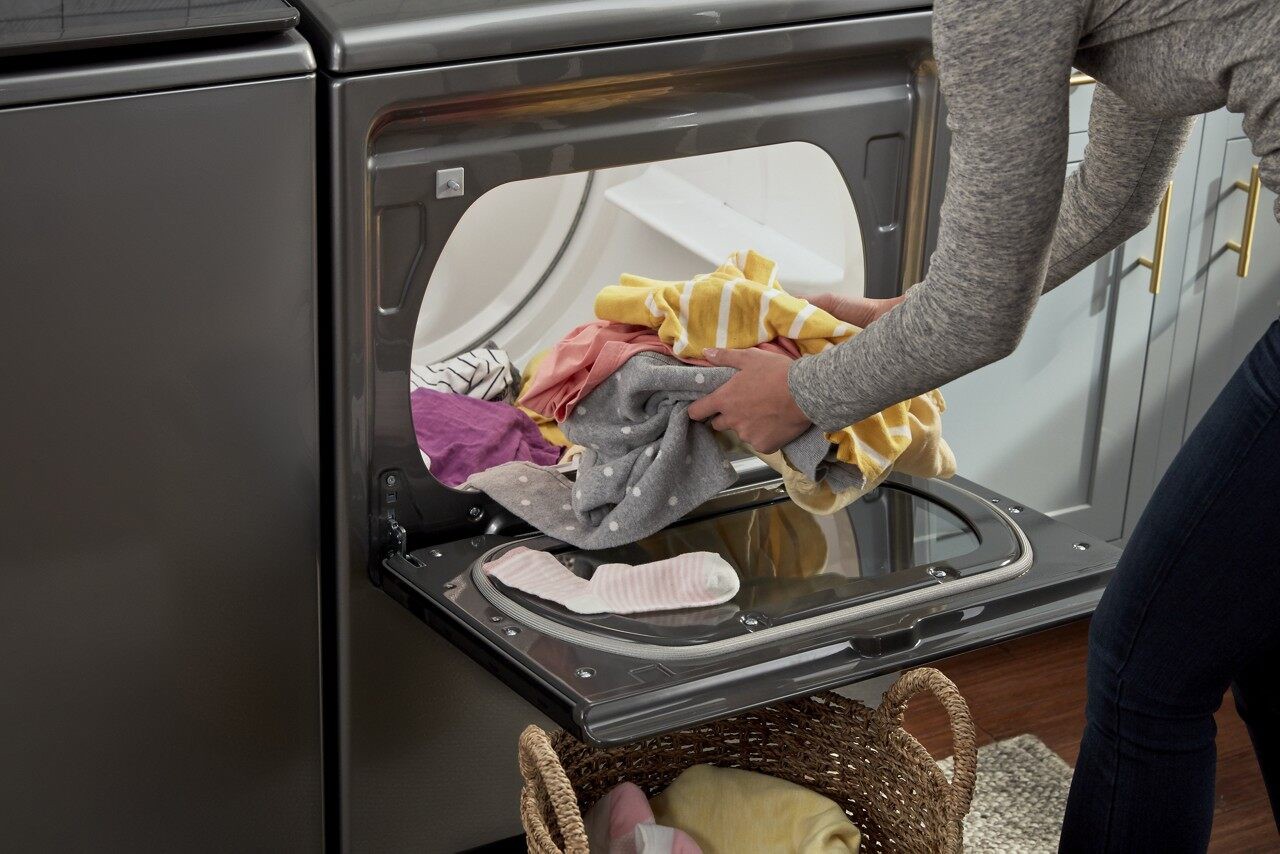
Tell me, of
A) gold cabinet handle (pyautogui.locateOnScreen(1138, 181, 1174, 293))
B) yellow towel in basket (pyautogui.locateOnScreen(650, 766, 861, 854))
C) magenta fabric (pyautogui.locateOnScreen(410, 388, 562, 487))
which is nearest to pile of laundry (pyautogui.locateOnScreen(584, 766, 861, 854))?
yellow towel in basket (pyautogui.locateOnScreen(650, 766, 861, 854))

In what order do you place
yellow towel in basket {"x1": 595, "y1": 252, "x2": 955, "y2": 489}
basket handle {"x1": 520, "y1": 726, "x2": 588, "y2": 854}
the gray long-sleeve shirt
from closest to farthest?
1. the gray long-sleeve shirt
2. basket handle {"x1": 520, "y1": 726, "x2": 588, "y2": 854}
3. yellow towel in basket {"x1": 595, "y1": 252, "x2": 955, "y2": 489}

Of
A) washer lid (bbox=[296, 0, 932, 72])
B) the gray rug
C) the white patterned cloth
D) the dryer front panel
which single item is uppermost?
washer lid (bbox=[296, 0, 932, 72])

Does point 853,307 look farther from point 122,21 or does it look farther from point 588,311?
point 122,21

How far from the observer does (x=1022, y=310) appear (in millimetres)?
1029

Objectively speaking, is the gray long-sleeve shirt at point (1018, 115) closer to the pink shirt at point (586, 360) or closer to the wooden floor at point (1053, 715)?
the pink shirt at point (586, 360)

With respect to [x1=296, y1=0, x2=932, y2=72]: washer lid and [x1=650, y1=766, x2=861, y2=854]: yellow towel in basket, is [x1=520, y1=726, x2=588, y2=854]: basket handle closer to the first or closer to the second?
[x1=650, y1=766, x2=861, y2=854]: yellow towel in basket

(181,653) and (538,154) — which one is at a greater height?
(538,154)

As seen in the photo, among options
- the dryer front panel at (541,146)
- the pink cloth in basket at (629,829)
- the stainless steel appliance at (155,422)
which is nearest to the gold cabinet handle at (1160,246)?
the dryer front panel at (541,146)

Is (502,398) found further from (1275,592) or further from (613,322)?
(1275,592)

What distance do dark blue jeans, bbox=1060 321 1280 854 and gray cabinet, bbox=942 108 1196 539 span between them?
77cm

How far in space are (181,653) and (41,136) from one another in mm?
450

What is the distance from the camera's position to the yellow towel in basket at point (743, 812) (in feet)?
4.52

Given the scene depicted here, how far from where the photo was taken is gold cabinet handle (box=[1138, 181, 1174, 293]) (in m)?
1.85

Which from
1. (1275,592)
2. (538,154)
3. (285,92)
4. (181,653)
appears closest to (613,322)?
(538,154)
